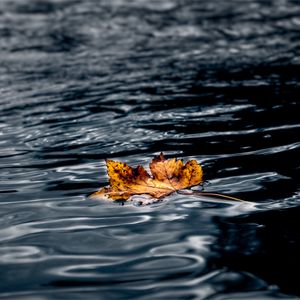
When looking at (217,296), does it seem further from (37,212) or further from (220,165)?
(220,165)

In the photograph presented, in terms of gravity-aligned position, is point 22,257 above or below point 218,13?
below

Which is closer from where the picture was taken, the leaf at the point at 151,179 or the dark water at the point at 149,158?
the dark water at the point at 149,158

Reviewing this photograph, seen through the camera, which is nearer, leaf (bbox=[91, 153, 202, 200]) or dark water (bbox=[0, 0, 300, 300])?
dark water (bbox=[0, 0, 300, 300])

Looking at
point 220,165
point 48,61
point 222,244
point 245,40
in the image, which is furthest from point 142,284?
point 245,40
